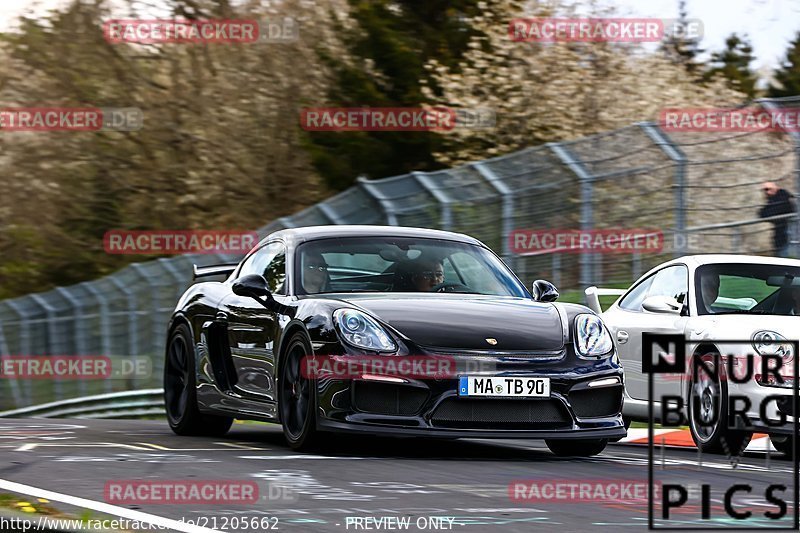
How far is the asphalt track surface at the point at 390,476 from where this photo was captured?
612cm

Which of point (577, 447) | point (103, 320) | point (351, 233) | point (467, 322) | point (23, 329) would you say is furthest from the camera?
point (23, 329)

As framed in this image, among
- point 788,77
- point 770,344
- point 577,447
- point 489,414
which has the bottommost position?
point 577,447

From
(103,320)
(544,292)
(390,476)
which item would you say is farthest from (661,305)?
(103,320)

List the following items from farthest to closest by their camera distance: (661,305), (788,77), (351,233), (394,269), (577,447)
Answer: (788,77), (661,305), (351,233), (394,269), (577,447)

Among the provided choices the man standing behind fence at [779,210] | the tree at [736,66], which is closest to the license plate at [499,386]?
the man standing behind fence at [779,210]

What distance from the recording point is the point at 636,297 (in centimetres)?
1220

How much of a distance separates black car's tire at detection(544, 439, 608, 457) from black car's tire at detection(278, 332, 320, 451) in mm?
1482

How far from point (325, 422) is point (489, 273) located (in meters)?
2.12

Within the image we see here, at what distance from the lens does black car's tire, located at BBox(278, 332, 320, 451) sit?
8.84 metres

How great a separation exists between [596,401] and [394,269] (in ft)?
5.51

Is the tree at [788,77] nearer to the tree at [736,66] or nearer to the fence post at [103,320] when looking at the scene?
the tree at [736,66]

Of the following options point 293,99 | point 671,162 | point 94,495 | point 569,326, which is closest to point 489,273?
point 569,326

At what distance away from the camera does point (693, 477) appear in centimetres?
831

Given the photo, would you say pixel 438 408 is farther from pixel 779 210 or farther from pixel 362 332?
pixel 779 210
